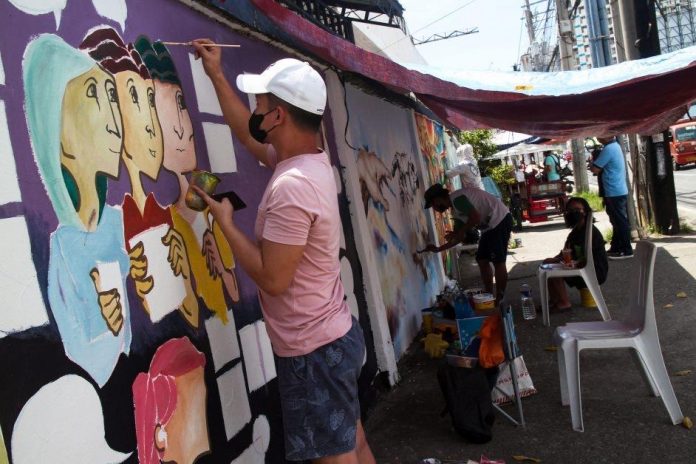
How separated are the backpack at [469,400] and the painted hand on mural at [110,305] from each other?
2.49 metres

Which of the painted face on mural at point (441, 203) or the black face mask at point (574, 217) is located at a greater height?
the painted face on mural at point (441, 203)

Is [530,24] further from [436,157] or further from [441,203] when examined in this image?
[441,203]

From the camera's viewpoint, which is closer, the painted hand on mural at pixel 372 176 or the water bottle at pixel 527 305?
the painted hand on mural at pixel 372 176

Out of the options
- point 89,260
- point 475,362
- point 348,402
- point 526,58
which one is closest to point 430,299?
point 475,362

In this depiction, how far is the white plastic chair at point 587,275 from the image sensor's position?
21.3 ft

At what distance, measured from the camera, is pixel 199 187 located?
8.00 ft

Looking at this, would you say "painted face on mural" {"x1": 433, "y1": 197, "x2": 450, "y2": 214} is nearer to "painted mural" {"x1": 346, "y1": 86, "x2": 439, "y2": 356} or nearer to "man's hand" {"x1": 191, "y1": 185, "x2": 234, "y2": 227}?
"painted mural" {"x1": 346, "y1": 86, "x2": 439, "y2": 356}

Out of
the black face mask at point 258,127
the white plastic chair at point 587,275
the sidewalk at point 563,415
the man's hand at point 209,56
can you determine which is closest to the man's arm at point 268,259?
the black face mask at point 258,127

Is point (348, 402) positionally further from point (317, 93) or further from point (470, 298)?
point (470, 298)

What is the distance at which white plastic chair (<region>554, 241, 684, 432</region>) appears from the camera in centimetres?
407

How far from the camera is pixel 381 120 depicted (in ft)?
24.0

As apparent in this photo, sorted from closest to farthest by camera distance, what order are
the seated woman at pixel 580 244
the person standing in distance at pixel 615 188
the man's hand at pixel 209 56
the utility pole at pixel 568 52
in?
the man's hand at pixel 209 56 → the seated woman at pixel 580 244 → the person standing in distance at pixel 615 188 → the utility pole at pixel 568 52

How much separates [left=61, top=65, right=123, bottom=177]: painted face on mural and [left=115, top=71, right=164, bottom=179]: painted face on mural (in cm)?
5

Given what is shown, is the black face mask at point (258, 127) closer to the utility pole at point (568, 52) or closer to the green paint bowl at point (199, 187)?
the green paint bowl at point (199, 187)
